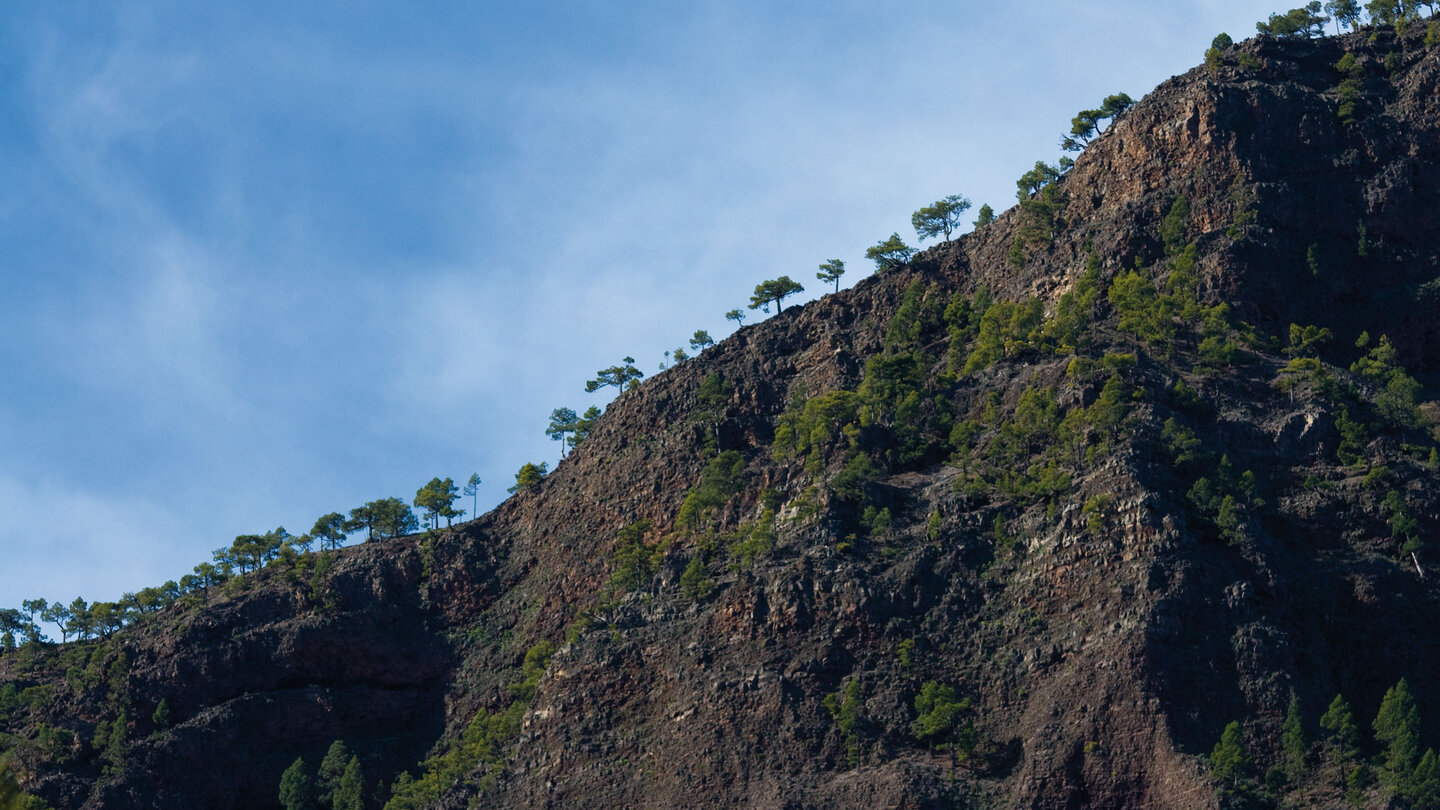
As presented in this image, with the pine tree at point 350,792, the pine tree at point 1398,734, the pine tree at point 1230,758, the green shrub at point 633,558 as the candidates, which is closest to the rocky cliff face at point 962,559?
the green shrub at point 633,558

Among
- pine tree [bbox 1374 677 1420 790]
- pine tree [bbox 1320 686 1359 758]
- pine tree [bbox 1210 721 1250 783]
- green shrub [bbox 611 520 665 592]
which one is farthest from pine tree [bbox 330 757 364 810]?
pine tree [bbox 1374 677 1420 790]

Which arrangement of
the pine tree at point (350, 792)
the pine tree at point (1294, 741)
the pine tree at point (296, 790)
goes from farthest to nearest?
the pine tree at point (296, 790), the pine tree at point (350, 792), the pine tree at point (1294, 741)

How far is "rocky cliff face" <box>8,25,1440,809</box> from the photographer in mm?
101562

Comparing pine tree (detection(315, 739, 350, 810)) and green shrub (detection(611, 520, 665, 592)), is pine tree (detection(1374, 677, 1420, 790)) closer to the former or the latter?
green shrub (detection(611, 520, 665, 592))

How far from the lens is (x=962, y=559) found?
112 metres

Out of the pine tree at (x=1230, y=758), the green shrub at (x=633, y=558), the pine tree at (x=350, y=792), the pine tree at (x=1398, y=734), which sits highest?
the green shrub at (x=633, y=558)

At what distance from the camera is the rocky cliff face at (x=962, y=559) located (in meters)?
102

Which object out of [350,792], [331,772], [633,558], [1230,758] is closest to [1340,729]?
[1230,758]

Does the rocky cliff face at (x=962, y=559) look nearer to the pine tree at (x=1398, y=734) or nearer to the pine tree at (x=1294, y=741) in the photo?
the pine tree at (x=1294, y=741)

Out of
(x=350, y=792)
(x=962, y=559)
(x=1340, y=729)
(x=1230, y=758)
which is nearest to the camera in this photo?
(x=1230, y=758)

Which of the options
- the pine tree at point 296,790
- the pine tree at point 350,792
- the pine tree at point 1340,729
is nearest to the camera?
the pine tree at point 1340,729

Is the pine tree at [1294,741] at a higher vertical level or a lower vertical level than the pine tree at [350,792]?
lower

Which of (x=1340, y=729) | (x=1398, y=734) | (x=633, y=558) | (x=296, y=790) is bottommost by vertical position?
(x=1398, y=734)

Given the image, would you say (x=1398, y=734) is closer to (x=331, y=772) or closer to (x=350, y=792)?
(x=350, y=792)
